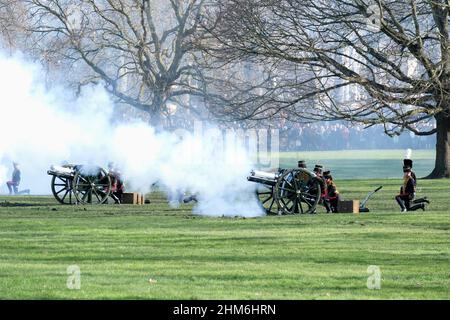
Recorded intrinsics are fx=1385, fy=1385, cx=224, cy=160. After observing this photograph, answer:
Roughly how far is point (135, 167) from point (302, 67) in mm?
14463

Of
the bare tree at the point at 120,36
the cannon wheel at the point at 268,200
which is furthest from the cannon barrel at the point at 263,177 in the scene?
the bare tree at the point at 120,36

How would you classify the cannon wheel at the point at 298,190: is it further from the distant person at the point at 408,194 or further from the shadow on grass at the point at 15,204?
the shadow on grass at the point at 15,204

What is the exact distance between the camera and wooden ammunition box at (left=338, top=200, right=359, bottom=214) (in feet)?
104

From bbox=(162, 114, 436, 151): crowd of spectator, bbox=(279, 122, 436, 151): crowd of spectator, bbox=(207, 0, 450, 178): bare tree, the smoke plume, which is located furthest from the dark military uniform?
bbox=(279, 122, 436, 151): crowd of spectator

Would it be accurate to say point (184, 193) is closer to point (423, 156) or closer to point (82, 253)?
point (82, 253)

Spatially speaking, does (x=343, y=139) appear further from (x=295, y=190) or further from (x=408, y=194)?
(x=295, y=190)

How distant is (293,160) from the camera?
72.2 m

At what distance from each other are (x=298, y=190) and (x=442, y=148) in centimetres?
1842

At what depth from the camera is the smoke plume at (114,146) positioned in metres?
34.1

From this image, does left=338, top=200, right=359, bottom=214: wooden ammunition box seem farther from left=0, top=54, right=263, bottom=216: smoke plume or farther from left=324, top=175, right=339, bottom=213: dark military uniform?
left=0, top=54, right=263, bottom=216: smoke plume

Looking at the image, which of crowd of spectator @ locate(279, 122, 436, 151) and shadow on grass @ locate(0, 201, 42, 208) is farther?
crowd of spectator @ locate(279, 122, 436, 151)

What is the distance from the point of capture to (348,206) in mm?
31859

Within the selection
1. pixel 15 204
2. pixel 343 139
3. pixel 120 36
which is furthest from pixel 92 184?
pixel 343 139

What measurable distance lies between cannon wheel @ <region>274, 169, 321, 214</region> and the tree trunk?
53.8 feet
